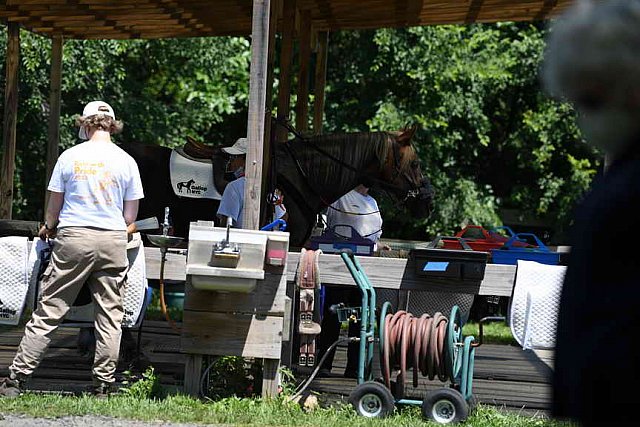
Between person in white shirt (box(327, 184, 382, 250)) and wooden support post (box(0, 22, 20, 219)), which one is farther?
wooden support post (box(0, 22, 20, 219))

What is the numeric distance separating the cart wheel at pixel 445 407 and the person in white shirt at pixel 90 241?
5.99ft

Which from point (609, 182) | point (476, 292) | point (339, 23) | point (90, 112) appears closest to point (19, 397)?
point (90, 112)

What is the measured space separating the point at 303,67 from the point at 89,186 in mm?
4869

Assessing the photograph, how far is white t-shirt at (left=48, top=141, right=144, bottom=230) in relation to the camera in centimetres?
584

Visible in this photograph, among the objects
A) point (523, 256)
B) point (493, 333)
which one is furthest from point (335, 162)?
point (493, 333)

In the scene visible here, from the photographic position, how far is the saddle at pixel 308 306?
19.7 ft

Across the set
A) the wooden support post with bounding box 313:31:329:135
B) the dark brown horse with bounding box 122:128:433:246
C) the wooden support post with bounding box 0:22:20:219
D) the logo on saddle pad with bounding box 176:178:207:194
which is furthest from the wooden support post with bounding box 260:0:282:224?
the wooden support post with bounding box 0:22:20:219

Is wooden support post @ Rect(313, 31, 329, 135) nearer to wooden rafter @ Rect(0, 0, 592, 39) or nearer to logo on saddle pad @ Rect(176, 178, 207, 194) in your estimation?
wooden rafter @ Rect(0, 0, 592, 39)

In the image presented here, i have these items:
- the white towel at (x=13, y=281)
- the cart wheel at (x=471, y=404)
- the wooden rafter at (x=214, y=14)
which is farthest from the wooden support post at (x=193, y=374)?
the wooden rafter at (x=214, y=14)

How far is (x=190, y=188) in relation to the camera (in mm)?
8570

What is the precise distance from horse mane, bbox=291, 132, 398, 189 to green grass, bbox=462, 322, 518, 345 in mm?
2447

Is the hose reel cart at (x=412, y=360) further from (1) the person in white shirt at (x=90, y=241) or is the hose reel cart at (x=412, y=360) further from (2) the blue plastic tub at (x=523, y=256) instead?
(1) the person in white shirt at (x=90, y=241)

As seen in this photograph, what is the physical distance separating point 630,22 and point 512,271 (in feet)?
15.2

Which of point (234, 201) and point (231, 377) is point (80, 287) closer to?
point (231, 377)
